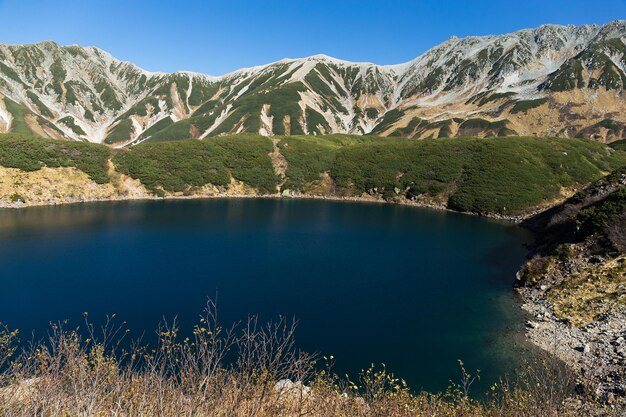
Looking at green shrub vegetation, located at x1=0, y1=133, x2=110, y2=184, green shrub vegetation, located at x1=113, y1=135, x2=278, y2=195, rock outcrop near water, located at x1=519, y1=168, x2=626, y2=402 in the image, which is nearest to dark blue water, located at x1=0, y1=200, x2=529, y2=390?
rock outcrop near water, located at x1=519, y1=168, x2=626, y2=402

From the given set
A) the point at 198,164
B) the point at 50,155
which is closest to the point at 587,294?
the point at 198,164

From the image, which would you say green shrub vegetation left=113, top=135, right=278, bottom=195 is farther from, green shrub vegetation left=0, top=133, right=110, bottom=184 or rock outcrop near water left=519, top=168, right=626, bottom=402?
rock outcrop near water left=519, top=168, right=626, bottom=402

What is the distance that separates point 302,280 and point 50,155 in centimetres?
7724

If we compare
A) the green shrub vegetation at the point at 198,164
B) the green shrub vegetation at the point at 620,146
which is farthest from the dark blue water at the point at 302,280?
the green shrub vegetation at the point at 620,146

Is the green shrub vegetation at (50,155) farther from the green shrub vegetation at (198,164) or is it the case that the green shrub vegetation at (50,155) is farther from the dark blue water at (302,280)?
the dark blue water at (302,280)

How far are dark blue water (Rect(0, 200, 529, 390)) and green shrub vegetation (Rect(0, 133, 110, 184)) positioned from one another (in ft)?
59.4

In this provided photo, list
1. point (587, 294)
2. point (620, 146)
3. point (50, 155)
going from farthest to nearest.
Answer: point (620, 146) → point (50, 155) → point (587, 294)

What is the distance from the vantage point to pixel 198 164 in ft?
342

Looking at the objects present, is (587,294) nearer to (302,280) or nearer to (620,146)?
(302,280)

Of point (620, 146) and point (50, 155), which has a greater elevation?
point (620, 146)

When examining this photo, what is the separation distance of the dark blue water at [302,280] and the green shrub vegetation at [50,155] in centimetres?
1810

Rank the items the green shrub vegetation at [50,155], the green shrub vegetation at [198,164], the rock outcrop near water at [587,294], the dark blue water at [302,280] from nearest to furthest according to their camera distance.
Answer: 1. the rock outcrop near water at [587,294]
2. the dark blue water at [302,280]
3. the green shrub vegetation at [50,155]
4. the green shrub vegetation at [198,164]

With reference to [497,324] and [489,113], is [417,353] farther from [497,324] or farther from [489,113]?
[489,113]

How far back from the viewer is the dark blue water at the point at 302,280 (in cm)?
2778
